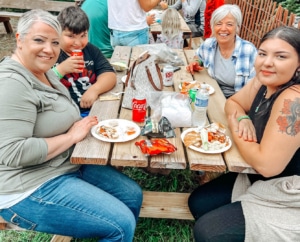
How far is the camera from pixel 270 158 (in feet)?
5.93

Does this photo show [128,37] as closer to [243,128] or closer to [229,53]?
[229,53]

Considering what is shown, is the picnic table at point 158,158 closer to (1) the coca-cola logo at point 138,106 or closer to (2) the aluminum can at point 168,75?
(1) the coca-cola logo at point 138,106

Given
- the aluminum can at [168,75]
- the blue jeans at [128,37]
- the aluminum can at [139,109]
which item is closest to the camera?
the aluminum can at [139,109]

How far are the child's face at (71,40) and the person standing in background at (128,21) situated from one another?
1.42 m

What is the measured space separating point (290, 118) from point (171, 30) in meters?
3.61

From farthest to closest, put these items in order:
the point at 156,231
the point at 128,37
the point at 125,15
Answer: the point at 128,37 → the point at 125,15 → the point at 156,231

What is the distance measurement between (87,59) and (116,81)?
1.02 feet

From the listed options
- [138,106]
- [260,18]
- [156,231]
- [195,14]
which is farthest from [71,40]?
[195,14]

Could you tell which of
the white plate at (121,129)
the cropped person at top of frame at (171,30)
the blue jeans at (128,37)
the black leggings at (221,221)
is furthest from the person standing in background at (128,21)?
the black leggings at (221,221)

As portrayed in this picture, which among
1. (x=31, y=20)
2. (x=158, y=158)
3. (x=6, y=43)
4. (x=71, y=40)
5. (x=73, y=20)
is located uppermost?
(x=31, y=20)

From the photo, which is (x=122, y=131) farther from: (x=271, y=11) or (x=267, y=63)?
(x=271, y=11)

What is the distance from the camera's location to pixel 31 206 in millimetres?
1862

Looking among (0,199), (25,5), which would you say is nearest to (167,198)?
(0,199)

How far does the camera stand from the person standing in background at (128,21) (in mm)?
4039
